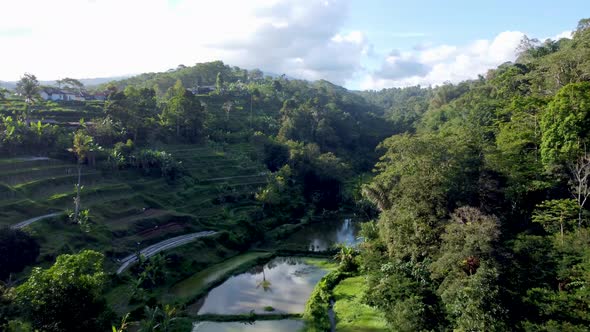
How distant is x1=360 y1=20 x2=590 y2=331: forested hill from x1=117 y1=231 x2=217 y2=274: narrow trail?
17.5 metres

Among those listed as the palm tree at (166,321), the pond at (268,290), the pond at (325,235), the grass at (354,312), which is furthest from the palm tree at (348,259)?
the palm tree at (166,321)

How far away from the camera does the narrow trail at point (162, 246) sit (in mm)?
34934

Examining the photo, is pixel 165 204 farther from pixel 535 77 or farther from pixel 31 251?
pixel 535 77

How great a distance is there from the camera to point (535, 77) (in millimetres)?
44844

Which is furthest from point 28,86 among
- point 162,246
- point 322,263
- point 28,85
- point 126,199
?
point 322,263

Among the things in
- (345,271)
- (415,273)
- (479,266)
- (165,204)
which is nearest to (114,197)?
(165,204)

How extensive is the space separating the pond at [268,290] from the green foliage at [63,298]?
10.5 m

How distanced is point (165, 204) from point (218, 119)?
32.6 m

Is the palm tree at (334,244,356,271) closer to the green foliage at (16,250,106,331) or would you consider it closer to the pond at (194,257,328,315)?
the pond at (194,257,328,315)

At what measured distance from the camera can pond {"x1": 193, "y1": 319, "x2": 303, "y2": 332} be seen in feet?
91.2

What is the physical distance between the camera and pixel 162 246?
39.4 m

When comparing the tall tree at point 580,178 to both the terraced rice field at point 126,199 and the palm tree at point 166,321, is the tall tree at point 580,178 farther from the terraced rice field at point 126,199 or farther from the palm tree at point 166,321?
the terraced rice field at point 126,199

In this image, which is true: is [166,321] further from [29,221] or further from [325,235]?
[325,235]

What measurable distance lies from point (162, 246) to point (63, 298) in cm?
1937
